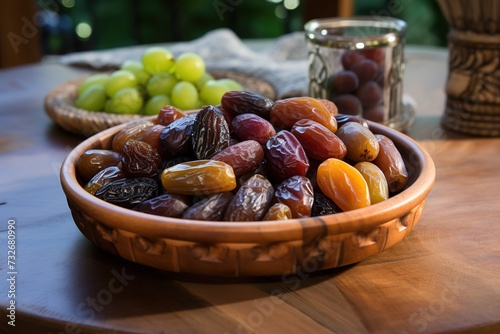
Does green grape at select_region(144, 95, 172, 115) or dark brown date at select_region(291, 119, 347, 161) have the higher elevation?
dark brown date at select_region(291, 119, 347, 161)

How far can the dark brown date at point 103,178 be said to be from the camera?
82 centimetres

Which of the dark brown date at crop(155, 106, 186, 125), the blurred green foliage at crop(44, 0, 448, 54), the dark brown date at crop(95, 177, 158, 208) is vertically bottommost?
the blurred green foliage at crop(44, 0, 448, 54)

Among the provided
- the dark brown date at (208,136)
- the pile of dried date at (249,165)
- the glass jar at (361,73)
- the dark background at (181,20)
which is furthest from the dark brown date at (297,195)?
the dark background at (181,20)

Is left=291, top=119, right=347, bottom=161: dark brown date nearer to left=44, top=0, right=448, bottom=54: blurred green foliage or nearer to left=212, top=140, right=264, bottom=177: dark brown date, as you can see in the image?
left=212, top=140, right=264, bottom=177: dark brown date

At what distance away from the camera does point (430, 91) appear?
64.2 inches

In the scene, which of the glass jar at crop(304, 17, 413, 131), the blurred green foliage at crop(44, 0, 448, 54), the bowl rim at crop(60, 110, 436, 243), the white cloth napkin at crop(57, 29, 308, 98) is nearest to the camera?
the bowl rim at crop(60, 110, 436, 243)

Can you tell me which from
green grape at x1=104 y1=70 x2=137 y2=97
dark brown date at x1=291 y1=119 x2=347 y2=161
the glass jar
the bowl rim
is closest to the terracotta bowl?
the bowl rim

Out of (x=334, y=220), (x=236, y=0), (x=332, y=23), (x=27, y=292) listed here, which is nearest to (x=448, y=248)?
(x=334, y=220)

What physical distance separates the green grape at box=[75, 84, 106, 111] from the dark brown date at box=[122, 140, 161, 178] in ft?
1.81

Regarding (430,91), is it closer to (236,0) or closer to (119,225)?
(119,225)

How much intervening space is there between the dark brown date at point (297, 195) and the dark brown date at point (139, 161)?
0.17m

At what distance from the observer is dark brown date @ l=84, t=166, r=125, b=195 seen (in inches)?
32.4

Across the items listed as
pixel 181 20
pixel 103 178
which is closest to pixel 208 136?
pixel 103 178

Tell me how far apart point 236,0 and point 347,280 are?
2263 millimetres
